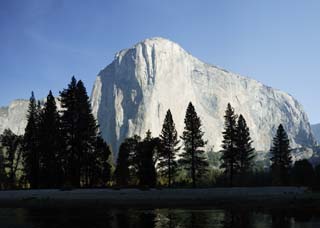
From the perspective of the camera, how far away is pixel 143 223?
21.6 m

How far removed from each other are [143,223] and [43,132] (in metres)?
42.1

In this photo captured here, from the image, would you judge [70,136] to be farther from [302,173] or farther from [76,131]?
[302,173]

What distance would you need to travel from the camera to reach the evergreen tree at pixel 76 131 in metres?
55.1

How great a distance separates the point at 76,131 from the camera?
5612 cm

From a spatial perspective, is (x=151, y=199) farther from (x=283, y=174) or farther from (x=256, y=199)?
(x=283, y=174)

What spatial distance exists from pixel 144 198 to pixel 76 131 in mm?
21252

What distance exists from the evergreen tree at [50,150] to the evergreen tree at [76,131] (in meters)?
1.52

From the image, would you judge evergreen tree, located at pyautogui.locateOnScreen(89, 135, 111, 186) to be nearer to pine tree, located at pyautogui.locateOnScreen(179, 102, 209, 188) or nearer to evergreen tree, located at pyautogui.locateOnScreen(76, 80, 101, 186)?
evergreen tree, located at pyautogui.locateOnScreen(76, 80, 101, 186)

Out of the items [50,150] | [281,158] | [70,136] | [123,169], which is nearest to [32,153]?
[50,150]

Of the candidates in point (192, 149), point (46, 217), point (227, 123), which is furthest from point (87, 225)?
point (227, 123)

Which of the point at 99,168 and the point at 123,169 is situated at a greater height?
the point at 99,168

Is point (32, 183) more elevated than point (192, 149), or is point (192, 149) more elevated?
point (192, 149)

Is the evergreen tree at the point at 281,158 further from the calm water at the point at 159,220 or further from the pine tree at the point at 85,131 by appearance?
the calm water at the point at 159,220

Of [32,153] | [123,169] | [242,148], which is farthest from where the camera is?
[123,169]
